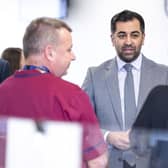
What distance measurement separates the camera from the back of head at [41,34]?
4.05 ft

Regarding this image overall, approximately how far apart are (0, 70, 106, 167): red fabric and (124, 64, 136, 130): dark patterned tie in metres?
0.30

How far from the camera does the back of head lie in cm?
123

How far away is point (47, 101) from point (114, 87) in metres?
0.50

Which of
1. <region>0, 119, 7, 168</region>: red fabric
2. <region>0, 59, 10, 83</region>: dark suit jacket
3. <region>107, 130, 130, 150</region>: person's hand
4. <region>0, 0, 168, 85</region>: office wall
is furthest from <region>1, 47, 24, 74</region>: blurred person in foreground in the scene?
<region>0, 119, 7, 168</region>: red fabric

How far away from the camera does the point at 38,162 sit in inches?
37.1

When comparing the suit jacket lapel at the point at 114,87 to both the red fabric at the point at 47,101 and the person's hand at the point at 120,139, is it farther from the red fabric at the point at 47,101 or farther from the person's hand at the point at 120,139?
the red fabric at the point at 47,101

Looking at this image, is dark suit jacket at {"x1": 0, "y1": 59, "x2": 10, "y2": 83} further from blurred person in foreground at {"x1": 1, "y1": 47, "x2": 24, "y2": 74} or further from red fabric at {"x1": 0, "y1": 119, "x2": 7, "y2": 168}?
red fabric at {"x1": 0, "y1": 119, "x2": 7, "y2": 168}

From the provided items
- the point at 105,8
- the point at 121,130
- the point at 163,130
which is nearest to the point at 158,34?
the point at 105,8

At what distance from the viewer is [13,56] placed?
2.48 m

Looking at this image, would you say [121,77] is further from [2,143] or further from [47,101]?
[2,143]

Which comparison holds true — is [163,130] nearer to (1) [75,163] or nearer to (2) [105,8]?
(1) [75,163]

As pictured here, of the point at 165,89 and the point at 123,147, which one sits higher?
the point at 165,89

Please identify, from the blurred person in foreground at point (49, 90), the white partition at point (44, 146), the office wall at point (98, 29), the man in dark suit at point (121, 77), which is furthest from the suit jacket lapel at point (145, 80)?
the office wall at point (98, 29)

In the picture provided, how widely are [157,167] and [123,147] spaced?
307 millimetres
